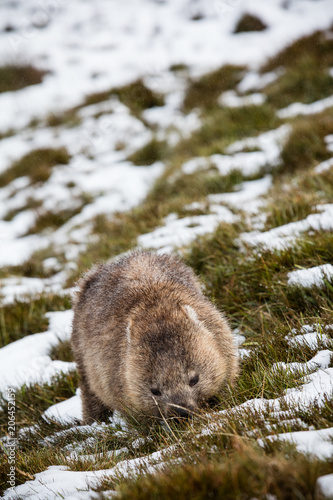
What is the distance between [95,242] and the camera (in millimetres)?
6824

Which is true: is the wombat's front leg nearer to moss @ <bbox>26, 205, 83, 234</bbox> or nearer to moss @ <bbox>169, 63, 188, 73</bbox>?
moss @ <bbox>26, 205, 83, 234</bbox>

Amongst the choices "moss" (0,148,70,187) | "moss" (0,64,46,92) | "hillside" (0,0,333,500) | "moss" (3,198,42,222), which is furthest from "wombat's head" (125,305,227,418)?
"moss" (0,64,46,92)

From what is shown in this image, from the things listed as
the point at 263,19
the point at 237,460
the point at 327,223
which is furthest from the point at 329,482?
the point at 263,19

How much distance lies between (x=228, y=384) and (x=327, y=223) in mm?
1979

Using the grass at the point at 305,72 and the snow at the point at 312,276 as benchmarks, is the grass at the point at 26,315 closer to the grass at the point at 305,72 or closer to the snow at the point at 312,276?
the snow at the point at 312,276

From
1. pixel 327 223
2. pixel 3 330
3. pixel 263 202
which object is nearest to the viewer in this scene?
pixel 327 223

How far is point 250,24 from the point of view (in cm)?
1688

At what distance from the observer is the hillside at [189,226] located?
191 cm

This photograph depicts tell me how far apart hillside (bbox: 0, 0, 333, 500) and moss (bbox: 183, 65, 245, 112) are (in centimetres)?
7

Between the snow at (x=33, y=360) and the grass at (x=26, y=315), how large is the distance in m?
0.18

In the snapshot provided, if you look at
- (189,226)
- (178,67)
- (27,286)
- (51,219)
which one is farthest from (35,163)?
(178,67)

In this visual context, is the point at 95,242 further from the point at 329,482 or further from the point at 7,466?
the point at 329,482

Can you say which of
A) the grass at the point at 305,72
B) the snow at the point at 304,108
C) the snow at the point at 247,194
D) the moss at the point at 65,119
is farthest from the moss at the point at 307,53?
the moss at the point at 65,119

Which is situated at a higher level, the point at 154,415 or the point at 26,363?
the point at 154,415
